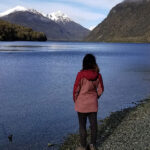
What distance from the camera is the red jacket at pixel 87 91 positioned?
913 cm

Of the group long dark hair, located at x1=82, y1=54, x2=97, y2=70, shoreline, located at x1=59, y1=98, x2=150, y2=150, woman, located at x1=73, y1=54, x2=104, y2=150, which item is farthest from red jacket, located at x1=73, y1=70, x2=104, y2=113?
shoreline, located at x1=59, y1=98, x2=150, y2=150

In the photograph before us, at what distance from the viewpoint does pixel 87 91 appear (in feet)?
30.2

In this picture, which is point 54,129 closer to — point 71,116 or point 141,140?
point 71,116

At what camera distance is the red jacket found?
9133mm

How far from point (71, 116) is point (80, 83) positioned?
10175mm

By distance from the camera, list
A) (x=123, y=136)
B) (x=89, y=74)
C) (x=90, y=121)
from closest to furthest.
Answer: (x=89, y=74), (x=90, y=121), (x=123, y=136)

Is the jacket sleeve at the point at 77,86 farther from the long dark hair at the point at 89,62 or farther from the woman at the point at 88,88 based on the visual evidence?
the long dark hair at the point at 89,62

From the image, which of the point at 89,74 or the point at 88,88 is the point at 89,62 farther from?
the point at 88,88

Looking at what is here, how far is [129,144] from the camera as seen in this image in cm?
1088

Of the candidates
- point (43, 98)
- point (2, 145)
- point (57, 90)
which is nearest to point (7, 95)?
point (43, 98)

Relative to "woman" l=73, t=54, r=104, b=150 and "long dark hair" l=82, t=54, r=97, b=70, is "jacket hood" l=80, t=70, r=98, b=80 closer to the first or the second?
"woman" l=73, t=54, r=104, b=150

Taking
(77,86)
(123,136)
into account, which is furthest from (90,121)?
(123,136)

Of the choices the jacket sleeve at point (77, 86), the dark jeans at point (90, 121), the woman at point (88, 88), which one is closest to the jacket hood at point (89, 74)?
the woman at point (88, 88)

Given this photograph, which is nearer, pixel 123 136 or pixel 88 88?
pixel 88 88
